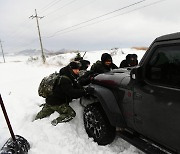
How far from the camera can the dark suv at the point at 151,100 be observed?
2.62 m

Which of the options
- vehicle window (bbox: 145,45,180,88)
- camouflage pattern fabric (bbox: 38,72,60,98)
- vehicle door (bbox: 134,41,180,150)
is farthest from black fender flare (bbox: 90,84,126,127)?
camouflage pattern fabric (bbox: 38,72,60,98)

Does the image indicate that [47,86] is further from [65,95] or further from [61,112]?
[61,112]

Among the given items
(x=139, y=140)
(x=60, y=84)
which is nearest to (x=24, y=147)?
(x=60, y=84)

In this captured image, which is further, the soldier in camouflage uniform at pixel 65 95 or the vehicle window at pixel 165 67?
the soldier in camouflage uniform at pixel 65 95

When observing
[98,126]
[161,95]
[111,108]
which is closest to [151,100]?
[161,95]

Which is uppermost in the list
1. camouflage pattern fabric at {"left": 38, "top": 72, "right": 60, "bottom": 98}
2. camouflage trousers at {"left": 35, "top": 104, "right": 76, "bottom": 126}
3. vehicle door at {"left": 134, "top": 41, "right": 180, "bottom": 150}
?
vehicle door at {"left": 134, "top": 41, "right": 180, "bottom": 150}

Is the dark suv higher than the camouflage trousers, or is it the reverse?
the dark suv

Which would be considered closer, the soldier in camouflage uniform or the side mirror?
the side mirror

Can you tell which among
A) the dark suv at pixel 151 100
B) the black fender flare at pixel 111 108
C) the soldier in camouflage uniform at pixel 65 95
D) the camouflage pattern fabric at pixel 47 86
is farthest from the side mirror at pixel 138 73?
the camouflage pattern fabric at pixel 47 86

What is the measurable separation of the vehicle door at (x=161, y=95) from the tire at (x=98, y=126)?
0.97 m

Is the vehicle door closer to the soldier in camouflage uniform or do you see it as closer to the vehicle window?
the vehicle window

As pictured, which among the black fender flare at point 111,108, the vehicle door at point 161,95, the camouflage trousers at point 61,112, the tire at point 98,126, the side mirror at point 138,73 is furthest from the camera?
the camouflage trousers at point 61,112

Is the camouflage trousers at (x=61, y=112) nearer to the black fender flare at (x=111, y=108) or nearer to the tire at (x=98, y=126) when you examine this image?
the tire at (x=98, y=126)

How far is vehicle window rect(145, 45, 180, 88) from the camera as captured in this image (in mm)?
2621
